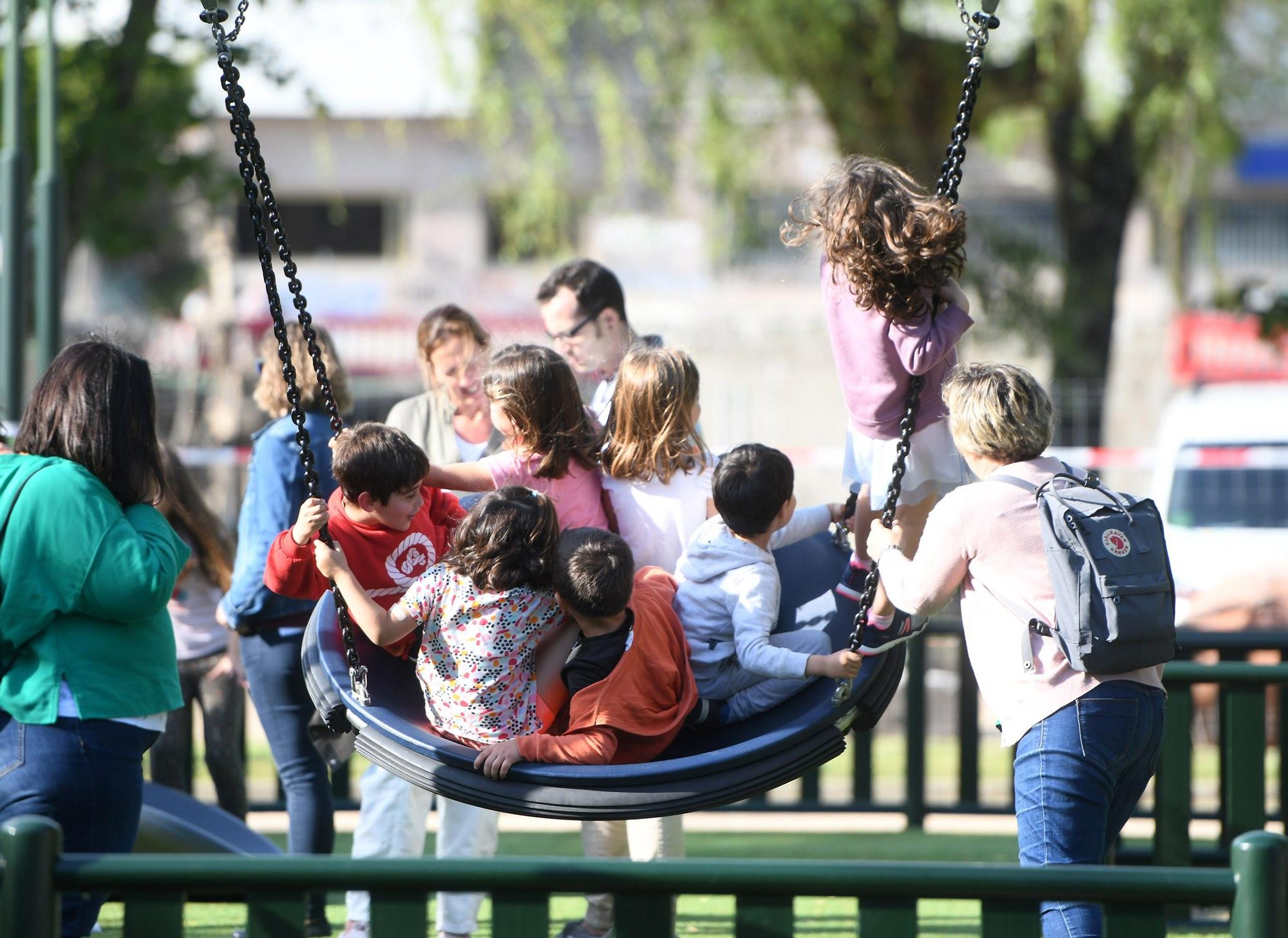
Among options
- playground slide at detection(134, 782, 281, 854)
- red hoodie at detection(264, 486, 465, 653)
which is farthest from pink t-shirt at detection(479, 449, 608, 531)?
playground slide at detection(134, 782, 281, 854)

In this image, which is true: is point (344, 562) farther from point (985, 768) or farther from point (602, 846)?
point (985, 768)

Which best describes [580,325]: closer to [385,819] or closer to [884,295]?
[884,295]

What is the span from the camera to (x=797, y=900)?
5.23 meters

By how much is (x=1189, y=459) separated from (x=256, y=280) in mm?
19563

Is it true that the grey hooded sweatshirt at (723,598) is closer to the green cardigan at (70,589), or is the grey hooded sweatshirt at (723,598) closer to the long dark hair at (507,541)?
the long dark hair at (507,541)

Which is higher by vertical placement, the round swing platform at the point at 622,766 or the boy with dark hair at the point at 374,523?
the boy with dark hair at the point at 374,523

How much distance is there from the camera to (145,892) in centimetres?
231

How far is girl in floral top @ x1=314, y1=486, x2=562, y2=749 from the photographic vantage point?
3.44 m

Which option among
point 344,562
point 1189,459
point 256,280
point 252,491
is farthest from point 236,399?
point 344,562

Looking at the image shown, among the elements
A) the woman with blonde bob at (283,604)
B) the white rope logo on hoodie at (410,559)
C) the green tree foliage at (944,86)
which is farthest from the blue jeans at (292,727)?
the green tree foliage at (944,86)

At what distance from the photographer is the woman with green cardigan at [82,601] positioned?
3.03 metres

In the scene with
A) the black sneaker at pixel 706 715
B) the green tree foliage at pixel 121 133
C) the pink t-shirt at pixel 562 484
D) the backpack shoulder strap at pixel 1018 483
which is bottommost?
the black sneaker at pixel 706 715

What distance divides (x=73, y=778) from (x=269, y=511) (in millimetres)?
1418

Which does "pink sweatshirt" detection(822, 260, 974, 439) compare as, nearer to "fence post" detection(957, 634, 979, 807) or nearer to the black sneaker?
the black sneaker
